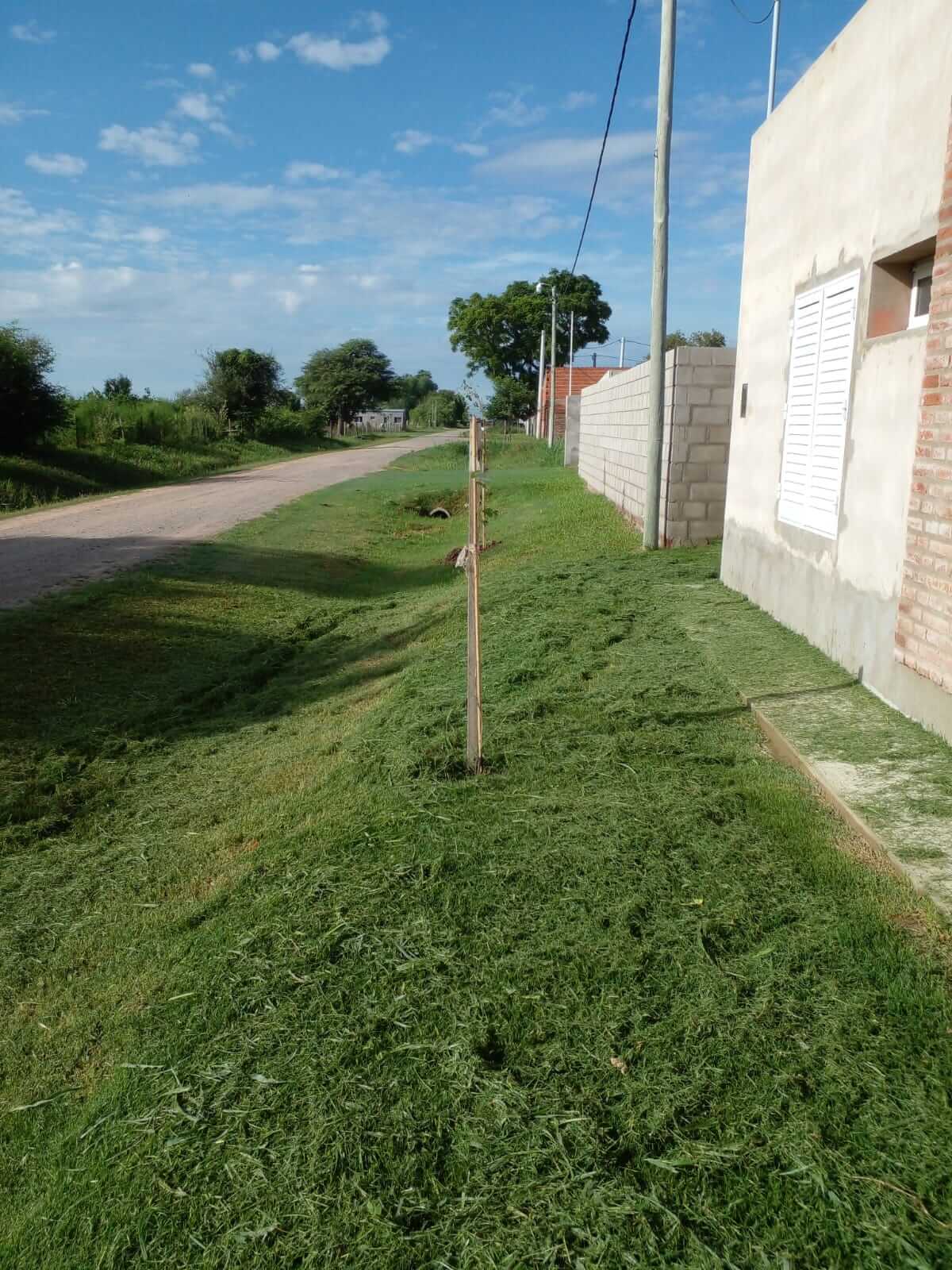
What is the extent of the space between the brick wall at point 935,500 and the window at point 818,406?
4.03 ft

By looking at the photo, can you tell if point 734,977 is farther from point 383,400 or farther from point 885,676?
point 383,400

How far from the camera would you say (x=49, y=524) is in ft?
50.3

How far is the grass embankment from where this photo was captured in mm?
20391

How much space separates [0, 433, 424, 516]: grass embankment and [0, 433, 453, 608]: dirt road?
1.38 meters

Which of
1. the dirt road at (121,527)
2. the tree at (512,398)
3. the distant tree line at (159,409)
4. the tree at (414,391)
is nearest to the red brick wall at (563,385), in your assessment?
the tree at (512,398)

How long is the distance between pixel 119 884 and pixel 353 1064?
2098 mm

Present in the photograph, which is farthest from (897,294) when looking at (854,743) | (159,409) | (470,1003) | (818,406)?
(159,409)

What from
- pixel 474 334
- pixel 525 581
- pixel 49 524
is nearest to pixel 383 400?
pixel 474 334

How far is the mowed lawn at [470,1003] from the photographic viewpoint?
84.0 inches

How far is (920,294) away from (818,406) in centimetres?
112

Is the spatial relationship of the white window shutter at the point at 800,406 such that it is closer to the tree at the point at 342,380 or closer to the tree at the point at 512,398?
the tree at the point at 512,398

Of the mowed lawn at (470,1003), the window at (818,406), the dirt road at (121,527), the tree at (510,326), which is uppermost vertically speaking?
the tree at (510,326)

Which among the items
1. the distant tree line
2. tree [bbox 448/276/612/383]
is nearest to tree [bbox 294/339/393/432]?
the distant tree line

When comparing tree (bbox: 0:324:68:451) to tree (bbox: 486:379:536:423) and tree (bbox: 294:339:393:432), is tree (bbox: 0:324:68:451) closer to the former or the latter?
tree (bbox: 486:379:536:423)
